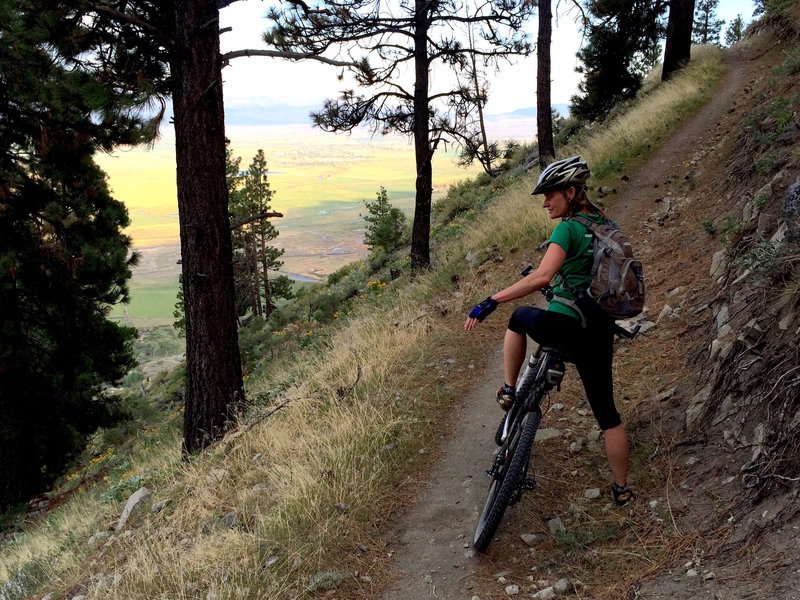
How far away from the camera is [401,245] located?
27406 mm

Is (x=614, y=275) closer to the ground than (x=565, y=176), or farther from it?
closer to the ground

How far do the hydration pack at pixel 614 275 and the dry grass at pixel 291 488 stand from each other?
64.4 inches

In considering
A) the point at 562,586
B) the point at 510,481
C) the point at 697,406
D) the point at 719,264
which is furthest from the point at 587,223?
the point at 719,264

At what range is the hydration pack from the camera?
3.57 meters

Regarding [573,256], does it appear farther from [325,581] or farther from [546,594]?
[325,581]

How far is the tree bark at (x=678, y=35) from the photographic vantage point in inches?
777

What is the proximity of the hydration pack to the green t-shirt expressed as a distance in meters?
0.06

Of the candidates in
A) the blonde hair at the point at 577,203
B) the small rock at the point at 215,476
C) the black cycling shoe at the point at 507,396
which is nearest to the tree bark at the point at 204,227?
the small rock at the point at 215,476

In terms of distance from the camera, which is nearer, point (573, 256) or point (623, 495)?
point (573, 256)

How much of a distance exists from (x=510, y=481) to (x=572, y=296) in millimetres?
1281

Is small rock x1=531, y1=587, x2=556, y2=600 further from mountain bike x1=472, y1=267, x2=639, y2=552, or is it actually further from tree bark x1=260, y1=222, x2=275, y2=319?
tree bark x1=260, y1=222, x2=275, y2=319

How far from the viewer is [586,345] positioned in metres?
3.81

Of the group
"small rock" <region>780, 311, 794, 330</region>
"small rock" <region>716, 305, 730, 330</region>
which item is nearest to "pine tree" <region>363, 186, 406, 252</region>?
"small rock" <region>716, 305, 730, 330</region>

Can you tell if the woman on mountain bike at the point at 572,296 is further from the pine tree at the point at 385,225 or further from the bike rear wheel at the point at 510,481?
the pine tree at the point at 385,225
